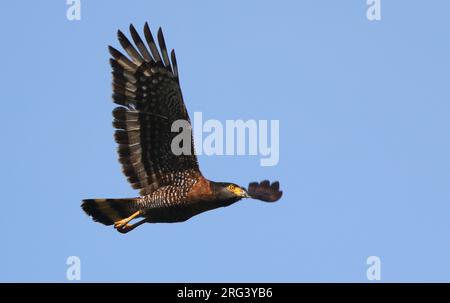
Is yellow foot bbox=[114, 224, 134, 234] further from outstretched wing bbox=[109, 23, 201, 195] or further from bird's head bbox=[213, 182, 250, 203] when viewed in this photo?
bird's head bbox=[213, 182, 250, 203]

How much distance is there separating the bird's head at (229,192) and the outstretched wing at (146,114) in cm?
56

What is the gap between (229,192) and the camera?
83.5 feet

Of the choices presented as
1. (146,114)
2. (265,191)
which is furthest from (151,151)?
(265,191)

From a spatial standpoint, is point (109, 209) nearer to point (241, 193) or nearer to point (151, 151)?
point (151, 151)

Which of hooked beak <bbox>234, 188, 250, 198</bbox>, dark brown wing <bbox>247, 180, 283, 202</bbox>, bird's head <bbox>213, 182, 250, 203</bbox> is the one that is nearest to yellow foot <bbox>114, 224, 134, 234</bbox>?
bird's head <bbox>213, 182, 250, 203</bbox>

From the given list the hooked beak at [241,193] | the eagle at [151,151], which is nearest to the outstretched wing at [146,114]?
→ the eagle at [151,151]

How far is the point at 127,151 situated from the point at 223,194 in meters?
1.77

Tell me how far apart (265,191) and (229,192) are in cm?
57

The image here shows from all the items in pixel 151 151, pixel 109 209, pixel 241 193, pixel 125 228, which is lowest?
pixel 125 228

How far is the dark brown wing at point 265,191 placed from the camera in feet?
82.9

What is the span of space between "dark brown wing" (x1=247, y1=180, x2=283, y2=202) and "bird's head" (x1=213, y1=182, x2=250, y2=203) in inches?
4.4

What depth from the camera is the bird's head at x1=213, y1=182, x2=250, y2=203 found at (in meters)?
25.4
